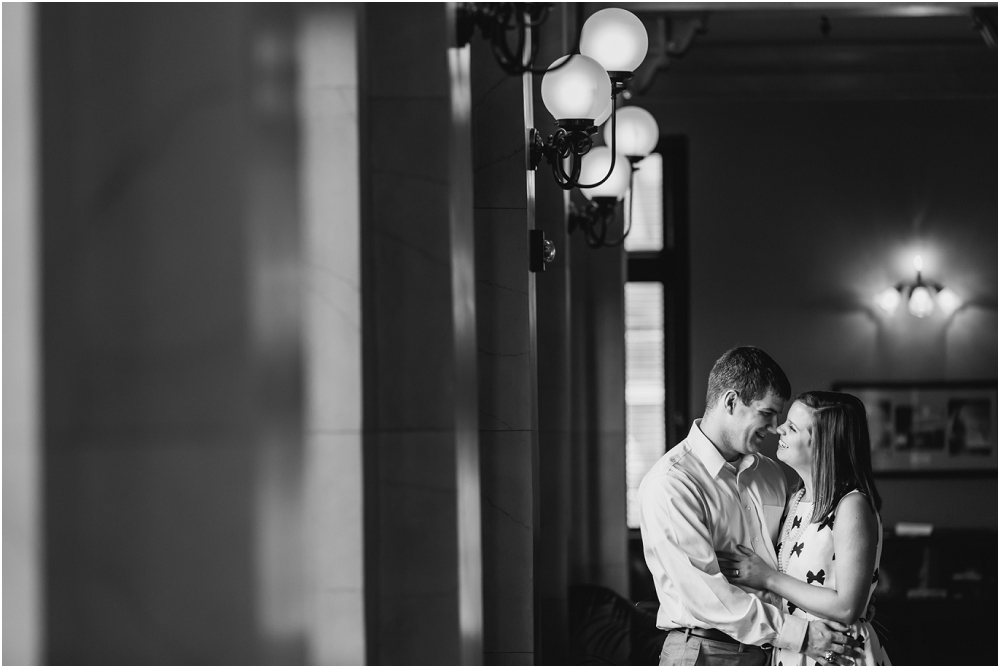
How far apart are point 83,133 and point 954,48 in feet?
30.2

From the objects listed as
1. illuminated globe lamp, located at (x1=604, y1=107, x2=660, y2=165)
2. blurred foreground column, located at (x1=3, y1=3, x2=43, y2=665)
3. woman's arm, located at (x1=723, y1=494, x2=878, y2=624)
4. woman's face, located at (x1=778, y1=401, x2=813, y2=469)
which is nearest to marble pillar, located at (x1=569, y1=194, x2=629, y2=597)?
illuminated globe lamp, located at (x1=604, y1=107, x2=660, y2=165)

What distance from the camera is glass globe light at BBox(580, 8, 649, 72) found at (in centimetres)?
326

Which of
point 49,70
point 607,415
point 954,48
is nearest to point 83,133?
point 49,70

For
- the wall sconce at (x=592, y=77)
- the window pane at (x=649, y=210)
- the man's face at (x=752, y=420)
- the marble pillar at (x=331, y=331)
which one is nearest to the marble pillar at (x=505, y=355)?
the wall sconce at (x=592, y=77)

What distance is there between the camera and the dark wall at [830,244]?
31.1ft

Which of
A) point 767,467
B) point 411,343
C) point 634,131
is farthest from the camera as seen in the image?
point 634,131

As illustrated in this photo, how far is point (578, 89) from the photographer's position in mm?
3107

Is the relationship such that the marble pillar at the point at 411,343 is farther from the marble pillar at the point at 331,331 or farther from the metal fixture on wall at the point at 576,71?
the metal fixture on wall at the point at 576,71

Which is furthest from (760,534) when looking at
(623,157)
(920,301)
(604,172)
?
(920,301)

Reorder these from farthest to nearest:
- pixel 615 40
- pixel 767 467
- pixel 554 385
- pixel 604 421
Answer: pixel 604 421, pixel 554 385, pixel 615 40, pixel 767 467

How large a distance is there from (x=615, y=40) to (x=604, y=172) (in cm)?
146

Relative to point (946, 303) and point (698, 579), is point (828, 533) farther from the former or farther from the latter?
point (946, 303)

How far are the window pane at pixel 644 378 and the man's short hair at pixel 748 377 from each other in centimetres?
655

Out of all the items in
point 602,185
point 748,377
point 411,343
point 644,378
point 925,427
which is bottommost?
point 925,427
